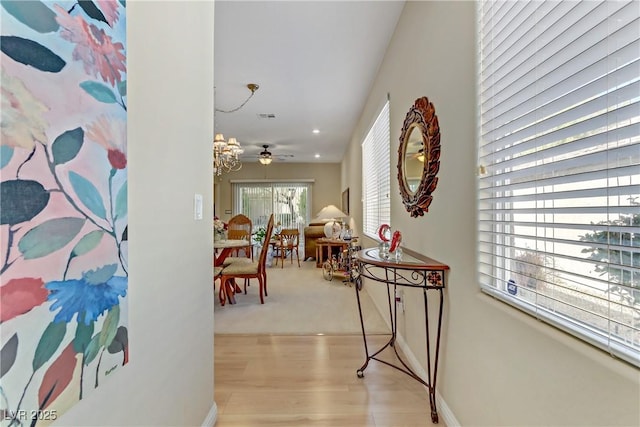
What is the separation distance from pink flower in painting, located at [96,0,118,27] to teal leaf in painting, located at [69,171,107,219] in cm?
44

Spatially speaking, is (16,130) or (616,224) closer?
(16,130)

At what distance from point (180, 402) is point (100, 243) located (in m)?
0.85

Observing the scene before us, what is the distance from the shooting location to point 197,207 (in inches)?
53.3

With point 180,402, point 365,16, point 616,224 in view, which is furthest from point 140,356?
point 365,16

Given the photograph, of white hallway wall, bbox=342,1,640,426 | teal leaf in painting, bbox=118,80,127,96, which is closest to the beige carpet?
white hallway wall, bbox=342,1,640,426

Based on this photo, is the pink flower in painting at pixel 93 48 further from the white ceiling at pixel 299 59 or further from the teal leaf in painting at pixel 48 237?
the white ceiling at pixel 299 59

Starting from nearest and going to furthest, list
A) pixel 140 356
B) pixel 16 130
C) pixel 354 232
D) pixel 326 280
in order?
pixel 16 130 → pixel 140 356 → pixel 326 280 → pixel 354 232

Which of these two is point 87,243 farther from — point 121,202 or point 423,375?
point 423,375

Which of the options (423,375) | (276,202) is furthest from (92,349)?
(276,202)

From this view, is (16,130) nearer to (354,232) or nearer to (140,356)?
(140,356)

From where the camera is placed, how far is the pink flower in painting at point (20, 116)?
50 centimetres

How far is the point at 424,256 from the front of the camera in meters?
1.87

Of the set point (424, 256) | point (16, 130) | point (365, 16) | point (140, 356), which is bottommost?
point (140, 356)

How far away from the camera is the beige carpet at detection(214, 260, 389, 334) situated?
2.77 metres
